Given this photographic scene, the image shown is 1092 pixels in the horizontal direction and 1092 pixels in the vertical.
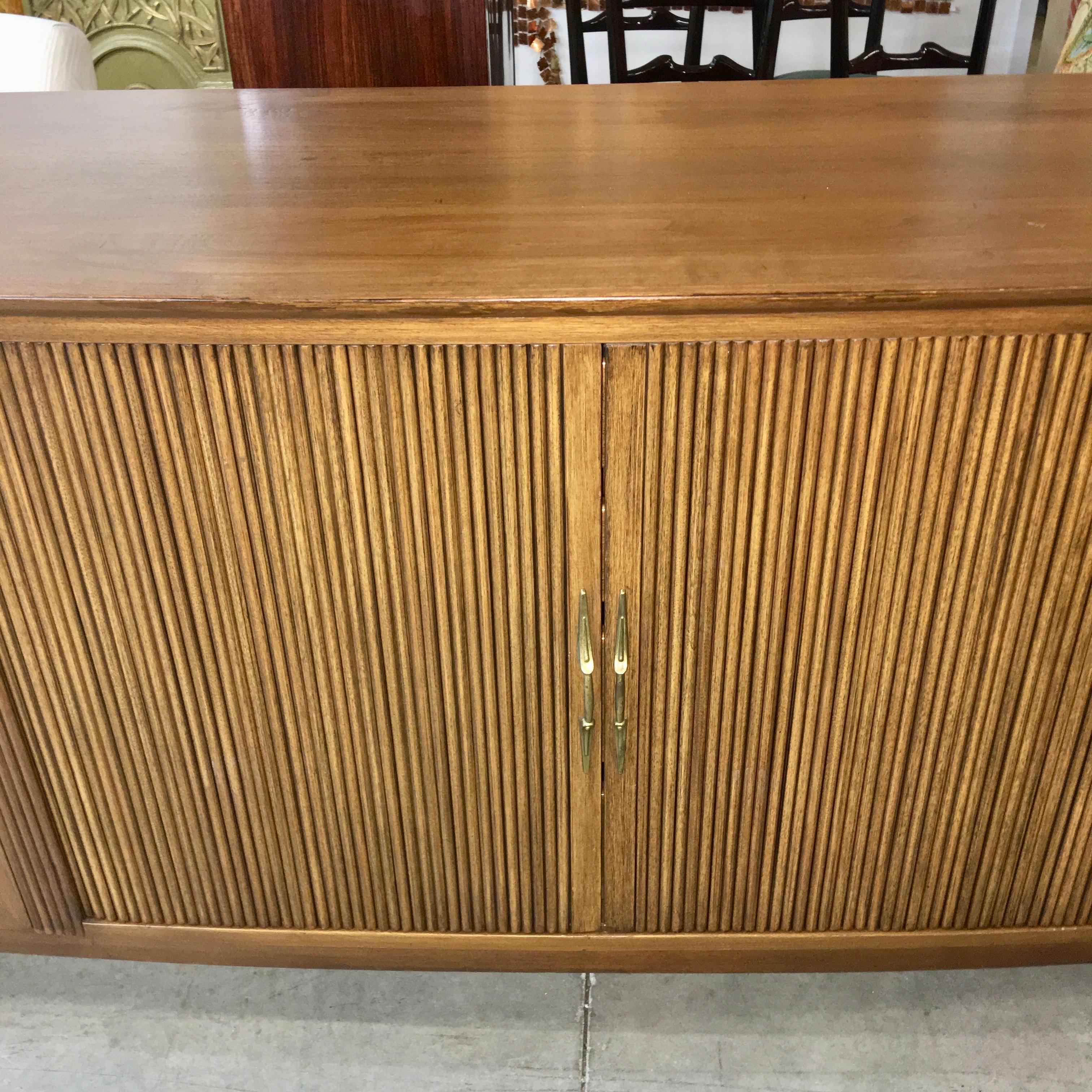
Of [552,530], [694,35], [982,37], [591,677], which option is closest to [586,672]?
[591,677]

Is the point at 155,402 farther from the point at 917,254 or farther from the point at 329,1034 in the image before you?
the point at 329,1034

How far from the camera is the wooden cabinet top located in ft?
2.20

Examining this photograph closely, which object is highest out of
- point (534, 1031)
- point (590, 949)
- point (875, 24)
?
point (875, 24)

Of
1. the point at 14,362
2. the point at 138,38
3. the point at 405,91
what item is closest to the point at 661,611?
the point at 14,362

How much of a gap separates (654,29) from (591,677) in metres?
1.58

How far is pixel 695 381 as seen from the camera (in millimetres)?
697

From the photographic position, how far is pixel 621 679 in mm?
819

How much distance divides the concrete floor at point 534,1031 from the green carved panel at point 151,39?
2.51m

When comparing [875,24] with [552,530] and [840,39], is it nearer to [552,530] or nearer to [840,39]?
[840,39]

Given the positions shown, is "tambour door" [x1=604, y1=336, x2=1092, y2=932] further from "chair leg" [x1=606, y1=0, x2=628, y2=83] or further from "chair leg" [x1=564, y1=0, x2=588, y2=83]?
"chair leg" [x1=564, y1=0, x2=588, y2=83]

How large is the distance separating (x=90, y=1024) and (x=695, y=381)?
85cm

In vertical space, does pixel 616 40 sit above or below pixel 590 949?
above

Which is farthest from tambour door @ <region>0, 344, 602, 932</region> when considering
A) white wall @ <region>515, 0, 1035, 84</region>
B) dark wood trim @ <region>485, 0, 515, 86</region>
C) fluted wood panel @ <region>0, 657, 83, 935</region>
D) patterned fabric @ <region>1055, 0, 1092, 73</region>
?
white wall @ <region>515, 0, 1035, 84</region>

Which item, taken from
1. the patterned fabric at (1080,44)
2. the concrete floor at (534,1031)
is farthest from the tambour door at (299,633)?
the patterned fabric at (1080,44)
